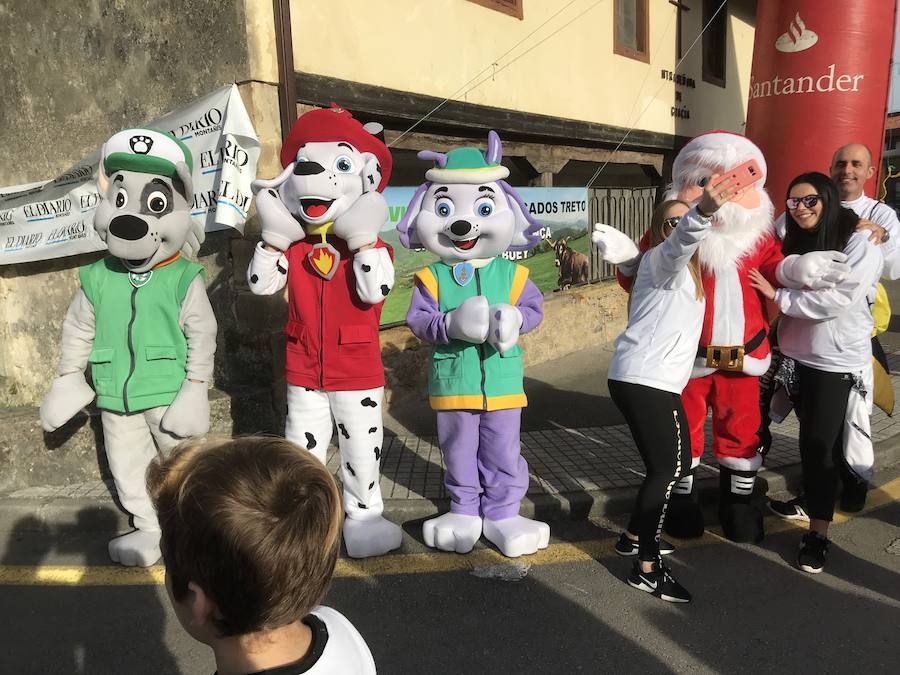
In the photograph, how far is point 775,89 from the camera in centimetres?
656

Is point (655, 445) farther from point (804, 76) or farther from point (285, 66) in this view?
point (804, 76)

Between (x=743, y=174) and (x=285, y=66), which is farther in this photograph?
(x=285, y=66)

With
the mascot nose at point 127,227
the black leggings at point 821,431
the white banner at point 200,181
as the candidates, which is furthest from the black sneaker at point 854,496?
the white banner at point 200,181

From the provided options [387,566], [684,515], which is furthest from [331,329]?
[684,515]

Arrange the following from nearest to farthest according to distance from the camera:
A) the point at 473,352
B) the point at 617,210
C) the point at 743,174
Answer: the point at 743,174, the point at 473,352, the point at 617,210

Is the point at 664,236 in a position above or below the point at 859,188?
below

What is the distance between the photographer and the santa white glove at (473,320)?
118 inches

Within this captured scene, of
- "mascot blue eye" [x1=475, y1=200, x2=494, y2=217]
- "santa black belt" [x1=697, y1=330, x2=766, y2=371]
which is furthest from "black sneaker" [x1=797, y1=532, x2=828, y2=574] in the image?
"mascot blue eye" [x1=475, y1=200, x2=494, y2=217]

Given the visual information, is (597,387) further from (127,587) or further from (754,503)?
(127,587)

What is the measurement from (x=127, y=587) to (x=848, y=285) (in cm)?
355

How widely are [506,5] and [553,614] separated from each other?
569 cm

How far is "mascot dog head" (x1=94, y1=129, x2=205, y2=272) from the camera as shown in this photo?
308cm

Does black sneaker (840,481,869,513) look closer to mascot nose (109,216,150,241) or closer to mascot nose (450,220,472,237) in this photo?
mascot nose (450,220,472,237)

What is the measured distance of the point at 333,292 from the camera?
3287 mm
